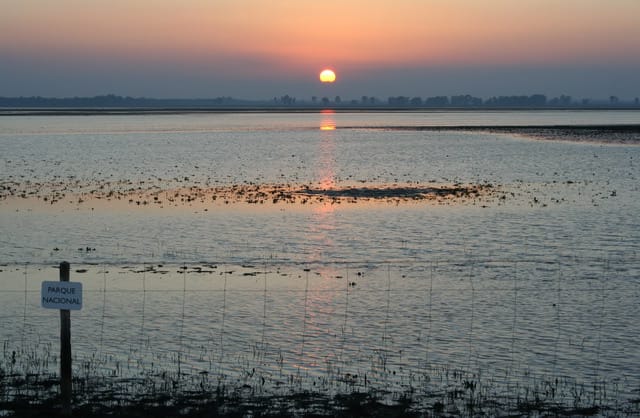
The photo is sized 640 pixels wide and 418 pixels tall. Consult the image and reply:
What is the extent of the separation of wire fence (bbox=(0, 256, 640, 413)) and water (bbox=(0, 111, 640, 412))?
0.10 metres

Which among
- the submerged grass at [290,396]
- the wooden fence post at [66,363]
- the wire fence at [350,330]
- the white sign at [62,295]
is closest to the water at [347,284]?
the wire fence at [350,330]

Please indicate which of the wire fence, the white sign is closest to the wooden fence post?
the white sign

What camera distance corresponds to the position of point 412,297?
96.2ft

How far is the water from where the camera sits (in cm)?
2200

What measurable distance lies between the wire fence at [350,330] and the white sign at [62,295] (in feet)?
11.3

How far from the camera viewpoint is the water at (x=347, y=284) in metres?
22.0

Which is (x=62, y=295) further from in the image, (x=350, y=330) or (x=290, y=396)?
(x=350, y=330)

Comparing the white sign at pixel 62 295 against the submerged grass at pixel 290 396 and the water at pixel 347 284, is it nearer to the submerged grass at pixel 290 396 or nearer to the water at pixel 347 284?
the submerged grass at pixel 290 396

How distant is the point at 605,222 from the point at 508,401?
31.2 metres

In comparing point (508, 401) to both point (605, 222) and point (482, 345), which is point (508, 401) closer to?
point (482, 345)

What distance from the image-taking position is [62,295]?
1548 centimetres

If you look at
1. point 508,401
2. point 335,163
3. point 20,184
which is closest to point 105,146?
point 335,163

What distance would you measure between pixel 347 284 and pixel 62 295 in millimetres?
17100

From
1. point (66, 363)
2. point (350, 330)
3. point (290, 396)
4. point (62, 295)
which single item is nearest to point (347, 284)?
point (350, 330)
